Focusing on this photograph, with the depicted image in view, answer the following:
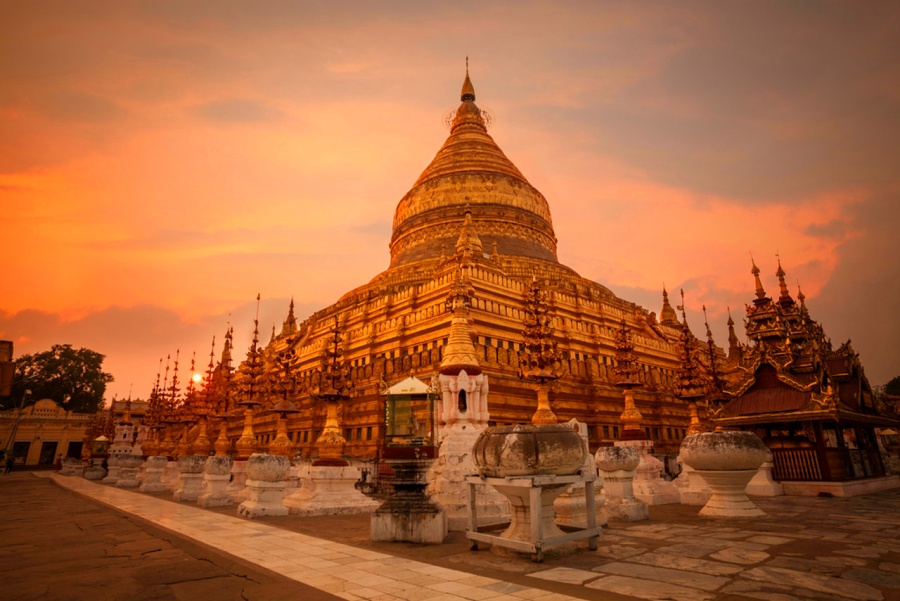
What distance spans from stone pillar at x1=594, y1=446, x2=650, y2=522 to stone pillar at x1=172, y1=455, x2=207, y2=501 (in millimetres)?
12999

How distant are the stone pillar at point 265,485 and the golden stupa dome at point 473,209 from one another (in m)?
23.5

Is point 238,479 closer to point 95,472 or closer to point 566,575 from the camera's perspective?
point 566,575

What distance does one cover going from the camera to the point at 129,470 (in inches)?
989

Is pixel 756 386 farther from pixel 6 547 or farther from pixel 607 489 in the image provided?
pixel 6 547

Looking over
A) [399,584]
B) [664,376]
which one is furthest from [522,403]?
[399,584]

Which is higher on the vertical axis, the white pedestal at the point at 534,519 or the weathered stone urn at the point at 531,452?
the weathered stone urn at the point at 531,452

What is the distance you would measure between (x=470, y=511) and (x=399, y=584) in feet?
8.13

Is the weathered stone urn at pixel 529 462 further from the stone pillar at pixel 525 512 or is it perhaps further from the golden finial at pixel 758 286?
the golden finial at pixel 758 286

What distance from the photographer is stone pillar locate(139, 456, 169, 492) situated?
20625 mm

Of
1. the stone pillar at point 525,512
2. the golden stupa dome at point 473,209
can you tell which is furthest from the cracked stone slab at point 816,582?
the golden stupa dome at point 473,209

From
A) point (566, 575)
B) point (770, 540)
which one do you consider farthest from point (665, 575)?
point (770, 540)

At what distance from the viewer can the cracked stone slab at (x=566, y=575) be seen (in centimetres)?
517

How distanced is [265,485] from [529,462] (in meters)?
7.66

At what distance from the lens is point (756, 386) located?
54.6 ft
